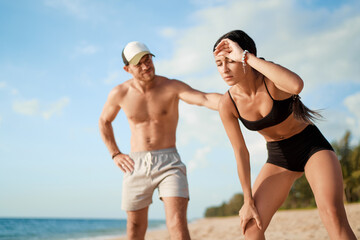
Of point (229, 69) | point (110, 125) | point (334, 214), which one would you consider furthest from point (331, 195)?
point (110, 125)

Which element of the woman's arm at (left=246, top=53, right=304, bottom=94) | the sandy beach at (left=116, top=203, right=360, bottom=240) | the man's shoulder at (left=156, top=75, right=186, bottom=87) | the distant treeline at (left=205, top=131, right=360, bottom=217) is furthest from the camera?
the distant treeline at (left=205, top=131, right=360, bottom=217)

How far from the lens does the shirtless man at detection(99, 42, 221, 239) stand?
15.4 feet

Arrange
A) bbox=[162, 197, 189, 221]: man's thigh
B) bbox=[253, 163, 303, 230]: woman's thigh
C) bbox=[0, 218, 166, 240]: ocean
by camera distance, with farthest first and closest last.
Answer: bbox=[0, 218, 166, 240]: ocean → bbox=[162, 197, 189, 221]: man's thigh → bbox=[253, 163, 303, 230]: woman's thigh

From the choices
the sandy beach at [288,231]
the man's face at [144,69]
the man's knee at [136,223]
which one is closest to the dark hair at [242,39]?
the man's face at [144,69]

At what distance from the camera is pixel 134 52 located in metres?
4.80

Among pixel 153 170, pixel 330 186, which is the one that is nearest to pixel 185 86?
pixel 153 170

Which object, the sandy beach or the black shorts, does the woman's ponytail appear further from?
the sandy beach

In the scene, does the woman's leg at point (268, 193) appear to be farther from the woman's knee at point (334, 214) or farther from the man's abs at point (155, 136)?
the man's abs at point (155, 136)

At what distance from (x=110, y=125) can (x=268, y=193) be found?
116 inches

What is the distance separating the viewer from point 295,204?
44.8 meters

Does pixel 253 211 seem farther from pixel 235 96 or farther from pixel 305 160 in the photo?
pixel 235 96

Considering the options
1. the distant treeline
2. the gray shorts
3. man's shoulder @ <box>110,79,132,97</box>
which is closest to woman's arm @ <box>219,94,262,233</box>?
the gray shorts

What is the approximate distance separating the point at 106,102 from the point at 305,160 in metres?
3.21

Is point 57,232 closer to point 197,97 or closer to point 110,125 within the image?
point 110,125
